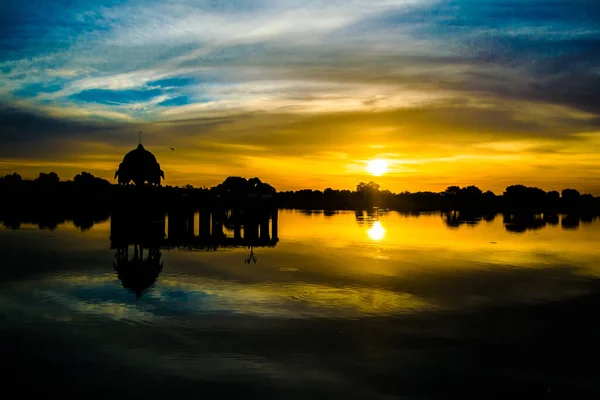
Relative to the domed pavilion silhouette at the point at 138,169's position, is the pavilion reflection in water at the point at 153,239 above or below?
below

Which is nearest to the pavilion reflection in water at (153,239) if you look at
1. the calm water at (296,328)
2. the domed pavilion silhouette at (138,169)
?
the calm water at (296,328)

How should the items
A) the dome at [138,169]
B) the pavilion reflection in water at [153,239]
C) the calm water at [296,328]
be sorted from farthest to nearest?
1. the dome at [138,169]
2. the pavilion reflection in water at [153,239]
3. the calm water at [296,328]

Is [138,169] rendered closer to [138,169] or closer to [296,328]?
[138,169]

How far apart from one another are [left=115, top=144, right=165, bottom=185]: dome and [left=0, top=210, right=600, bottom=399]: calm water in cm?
2558

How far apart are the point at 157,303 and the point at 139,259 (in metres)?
14.7

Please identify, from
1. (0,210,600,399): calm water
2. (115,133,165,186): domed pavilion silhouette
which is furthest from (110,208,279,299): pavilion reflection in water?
(115,133,165,186): domed pavilion silhouette

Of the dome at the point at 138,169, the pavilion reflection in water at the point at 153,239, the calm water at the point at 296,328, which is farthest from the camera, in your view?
the dome at the point at 138,169

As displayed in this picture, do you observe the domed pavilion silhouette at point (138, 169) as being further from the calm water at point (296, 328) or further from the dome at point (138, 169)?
the calm water at point (296, 328)

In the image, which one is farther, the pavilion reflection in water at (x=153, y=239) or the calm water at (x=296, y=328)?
the pavilion reflection in water at (x=153, y=239)

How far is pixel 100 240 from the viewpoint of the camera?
48969 mm

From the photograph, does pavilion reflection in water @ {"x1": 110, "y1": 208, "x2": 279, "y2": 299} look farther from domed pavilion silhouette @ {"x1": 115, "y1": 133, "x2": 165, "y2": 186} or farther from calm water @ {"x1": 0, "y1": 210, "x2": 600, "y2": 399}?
domed pavilion silhouette @ {"x1": 115, "y1": 133, "x2": 165, "y2": 186}

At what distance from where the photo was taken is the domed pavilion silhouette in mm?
62094

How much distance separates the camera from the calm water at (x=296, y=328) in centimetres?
1429

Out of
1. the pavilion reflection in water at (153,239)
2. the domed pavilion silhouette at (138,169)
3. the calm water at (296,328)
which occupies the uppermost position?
the domed pavilion silhouette at (138,169)
